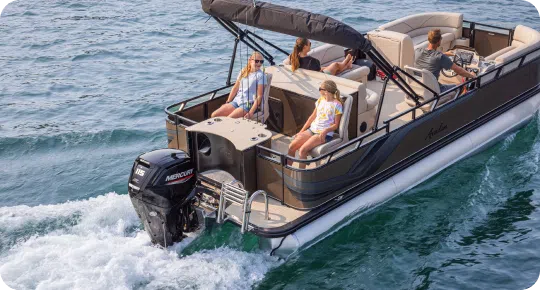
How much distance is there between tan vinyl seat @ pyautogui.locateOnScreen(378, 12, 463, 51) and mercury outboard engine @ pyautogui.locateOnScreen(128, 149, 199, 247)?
6.37m

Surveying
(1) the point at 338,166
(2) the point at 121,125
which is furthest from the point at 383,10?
(1) the point at 338,166

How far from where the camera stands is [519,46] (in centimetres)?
1243

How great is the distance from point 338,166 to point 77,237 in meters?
3.49

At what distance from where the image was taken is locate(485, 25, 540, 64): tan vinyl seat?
11898 mm

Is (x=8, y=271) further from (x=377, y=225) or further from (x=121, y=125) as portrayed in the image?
(x=121, y=125)

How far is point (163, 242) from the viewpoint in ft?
29.5

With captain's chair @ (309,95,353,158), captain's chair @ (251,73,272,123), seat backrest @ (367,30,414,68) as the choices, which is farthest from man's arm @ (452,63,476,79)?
captain's chair @ (251,73,272,123)

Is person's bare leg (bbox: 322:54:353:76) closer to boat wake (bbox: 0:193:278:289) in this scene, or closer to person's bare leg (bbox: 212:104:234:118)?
person's bare leg (bbox: 212:104:234:118)

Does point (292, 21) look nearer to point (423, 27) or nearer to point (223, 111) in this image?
point (223, 111)

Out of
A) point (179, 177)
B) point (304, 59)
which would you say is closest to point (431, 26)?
point (304, 59)

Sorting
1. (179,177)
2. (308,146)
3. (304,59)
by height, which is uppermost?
(304,59)

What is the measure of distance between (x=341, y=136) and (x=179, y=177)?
7.33 ft

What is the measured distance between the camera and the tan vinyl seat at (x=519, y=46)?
1190 cm

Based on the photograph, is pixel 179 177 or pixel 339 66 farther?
pixel 339 66
